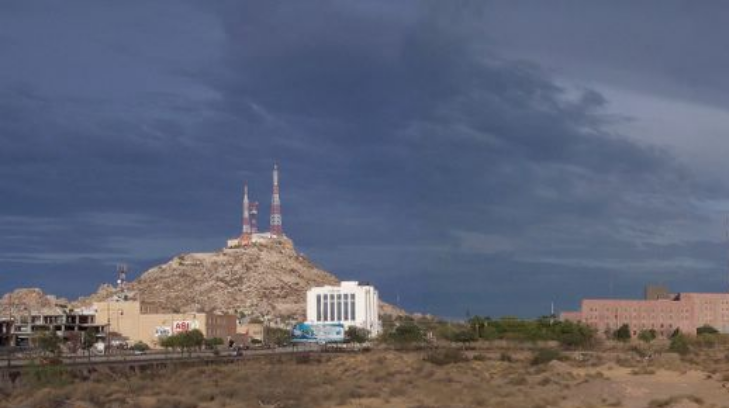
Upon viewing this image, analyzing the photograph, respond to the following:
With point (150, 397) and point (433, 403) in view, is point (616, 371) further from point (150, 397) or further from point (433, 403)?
point (150, 397)

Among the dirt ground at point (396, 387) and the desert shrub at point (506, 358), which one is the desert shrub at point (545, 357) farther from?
the desert shrub at point (506, 358)

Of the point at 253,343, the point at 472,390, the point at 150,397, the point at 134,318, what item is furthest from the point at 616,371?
the point at 134,318

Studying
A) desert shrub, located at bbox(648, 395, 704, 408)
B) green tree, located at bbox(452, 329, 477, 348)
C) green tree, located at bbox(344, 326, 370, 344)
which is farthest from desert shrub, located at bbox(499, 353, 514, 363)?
green tree, located at bbox(344, 326, 370, 344)

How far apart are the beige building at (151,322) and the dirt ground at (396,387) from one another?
69.9 m

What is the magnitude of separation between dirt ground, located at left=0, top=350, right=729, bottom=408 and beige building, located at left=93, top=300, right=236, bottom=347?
2752 inches

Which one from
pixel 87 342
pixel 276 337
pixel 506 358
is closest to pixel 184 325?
pixel 87 342

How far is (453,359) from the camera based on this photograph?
96.2m

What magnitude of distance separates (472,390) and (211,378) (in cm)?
1917

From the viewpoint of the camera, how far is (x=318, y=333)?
619ft

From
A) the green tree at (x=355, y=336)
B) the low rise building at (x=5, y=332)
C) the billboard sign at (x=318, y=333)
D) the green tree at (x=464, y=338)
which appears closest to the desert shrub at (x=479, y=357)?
the green tree at (x=464, y=338)

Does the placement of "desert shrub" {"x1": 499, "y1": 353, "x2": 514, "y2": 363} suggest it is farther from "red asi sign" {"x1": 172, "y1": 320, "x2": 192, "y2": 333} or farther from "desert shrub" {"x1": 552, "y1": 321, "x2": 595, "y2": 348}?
"red asi sign" {"x1": 172, "y1": 320, "x2": 192, "y2": 333}

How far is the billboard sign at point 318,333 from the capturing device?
607 feet

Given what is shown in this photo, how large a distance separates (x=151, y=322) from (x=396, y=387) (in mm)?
109568

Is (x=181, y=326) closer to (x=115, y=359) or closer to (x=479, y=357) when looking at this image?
(x=479, y=357)
